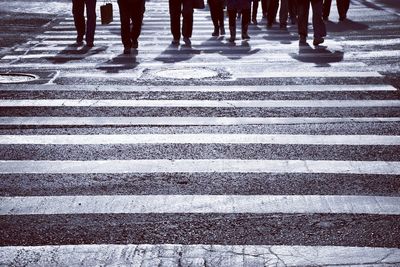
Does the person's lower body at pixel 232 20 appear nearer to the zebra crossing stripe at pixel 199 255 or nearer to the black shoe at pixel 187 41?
the black shoe at pixel 187 41

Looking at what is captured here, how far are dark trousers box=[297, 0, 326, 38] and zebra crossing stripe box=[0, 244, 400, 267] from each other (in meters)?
12.0

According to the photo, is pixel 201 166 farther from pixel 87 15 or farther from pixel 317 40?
pixel 87 15

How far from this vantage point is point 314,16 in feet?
54.3

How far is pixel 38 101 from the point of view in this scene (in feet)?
34.2

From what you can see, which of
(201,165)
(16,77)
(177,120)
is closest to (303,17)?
(16,77)

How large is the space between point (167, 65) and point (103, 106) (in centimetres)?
405

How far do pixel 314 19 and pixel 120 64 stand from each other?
4912mm

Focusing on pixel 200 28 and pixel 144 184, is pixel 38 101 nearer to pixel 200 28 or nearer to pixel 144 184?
pixel 144 184

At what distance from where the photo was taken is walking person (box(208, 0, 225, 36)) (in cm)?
1892

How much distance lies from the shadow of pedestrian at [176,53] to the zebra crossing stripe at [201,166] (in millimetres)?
7443

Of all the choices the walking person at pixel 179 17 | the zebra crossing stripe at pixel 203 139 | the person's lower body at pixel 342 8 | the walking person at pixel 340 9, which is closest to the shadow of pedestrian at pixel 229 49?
the walking person at pixel 179 17

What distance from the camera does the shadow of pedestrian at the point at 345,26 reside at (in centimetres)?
2044

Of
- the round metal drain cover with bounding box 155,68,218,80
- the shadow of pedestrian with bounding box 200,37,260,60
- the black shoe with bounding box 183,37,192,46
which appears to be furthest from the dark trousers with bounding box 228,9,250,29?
the round metal drain cover with bounding box 155,68,218,80

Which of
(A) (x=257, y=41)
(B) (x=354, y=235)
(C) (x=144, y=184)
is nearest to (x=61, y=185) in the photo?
(C) (x=144, y=184)
